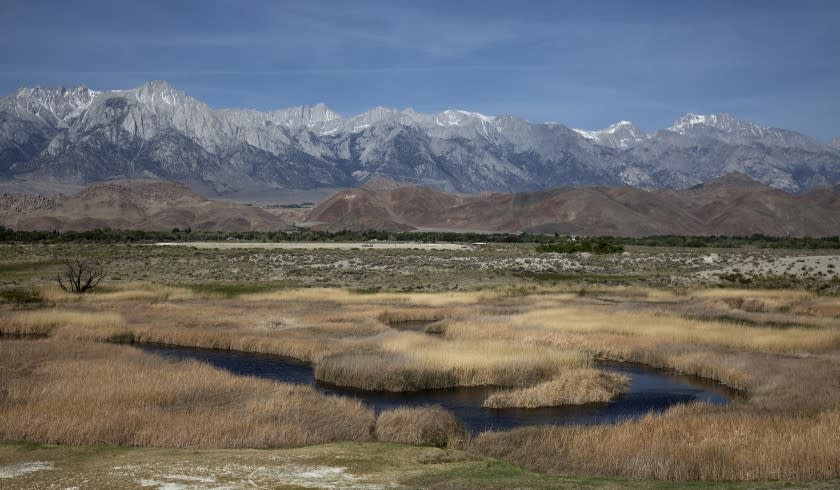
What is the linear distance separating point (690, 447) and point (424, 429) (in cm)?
661

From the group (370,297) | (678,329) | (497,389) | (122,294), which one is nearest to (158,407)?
(497,389)

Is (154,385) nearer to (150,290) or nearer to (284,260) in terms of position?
(150,290)

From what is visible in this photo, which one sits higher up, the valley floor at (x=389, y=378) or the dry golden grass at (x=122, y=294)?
the dry golden grass at (x=122, y=294)

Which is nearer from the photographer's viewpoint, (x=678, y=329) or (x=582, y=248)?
(x=678, y=329)

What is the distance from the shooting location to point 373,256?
104 meters

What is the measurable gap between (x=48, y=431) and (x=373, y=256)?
282 ft

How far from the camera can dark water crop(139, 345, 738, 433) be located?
2358 centimetres

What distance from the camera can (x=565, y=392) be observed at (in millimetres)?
25812

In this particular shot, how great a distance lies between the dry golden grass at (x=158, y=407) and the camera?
18.6 m

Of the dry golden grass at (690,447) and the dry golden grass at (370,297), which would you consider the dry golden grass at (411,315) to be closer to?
the dry golden grass at (370,297)

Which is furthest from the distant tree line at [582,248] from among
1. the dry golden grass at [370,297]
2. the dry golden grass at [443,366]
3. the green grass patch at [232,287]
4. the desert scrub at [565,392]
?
the desert scrub at [565,392]

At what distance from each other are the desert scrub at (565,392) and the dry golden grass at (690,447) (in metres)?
5.60

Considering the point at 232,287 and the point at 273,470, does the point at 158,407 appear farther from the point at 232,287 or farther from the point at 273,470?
the point at 232,287

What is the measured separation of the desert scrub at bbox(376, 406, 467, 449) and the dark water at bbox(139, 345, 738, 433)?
78.0 inches
